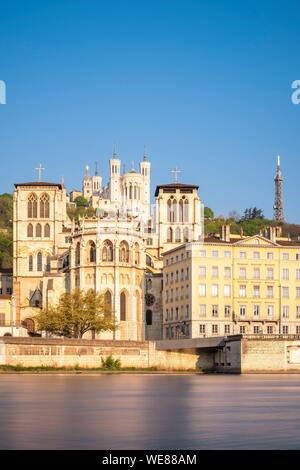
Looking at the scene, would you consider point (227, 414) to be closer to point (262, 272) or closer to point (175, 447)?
point (175, 447)

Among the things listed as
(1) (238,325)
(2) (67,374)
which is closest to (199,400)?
(2) (67,374)

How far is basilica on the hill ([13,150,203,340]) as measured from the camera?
138 metres

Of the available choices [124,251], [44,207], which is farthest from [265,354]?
[44,207]

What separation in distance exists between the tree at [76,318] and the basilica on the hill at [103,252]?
26.0ft

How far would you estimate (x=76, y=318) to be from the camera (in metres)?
127

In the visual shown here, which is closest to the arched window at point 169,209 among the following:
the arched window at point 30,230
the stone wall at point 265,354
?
the arched window at point 30,230

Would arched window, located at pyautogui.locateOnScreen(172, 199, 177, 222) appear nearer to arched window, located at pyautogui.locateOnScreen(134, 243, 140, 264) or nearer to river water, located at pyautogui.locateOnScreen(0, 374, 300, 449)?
arched window, located at pyautogui.locateOnScreen(134, 243, 140, 264)

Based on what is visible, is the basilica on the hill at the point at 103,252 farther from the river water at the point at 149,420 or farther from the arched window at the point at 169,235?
the river water at the point at 149,420

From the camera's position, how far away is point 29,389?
218 feet

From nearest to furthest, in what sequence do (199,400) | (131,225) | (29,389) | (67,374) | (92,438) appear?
(92,438)
(199,400)
(29,389)
(67,374)
(131,225)

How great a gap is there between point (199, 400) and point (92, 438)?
20.7 m

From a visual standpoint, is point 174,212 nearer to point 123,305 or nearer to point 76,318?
point 123,305

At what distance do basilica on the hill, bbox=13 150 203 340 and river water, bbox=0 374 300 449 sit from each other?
76.9 m

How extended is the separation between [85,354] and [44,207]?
56177 mm
